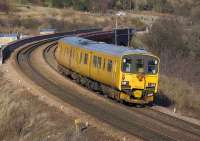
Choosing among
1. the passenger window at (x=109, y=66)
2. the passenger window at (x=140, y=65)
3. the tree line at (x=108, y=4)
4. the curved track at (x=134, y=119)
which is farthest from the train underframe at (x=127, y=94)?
the tree line at (x=108, y=4)

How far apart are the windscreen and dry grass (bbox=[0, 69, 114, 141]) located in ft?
12.8

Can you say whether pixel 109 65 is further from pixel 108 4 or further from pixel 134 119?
pixel 108 4

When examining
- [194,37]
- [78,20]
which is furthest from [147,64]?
[78,20]

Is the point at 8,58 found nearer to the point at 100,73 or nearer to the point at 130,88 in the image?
the point at 100,73

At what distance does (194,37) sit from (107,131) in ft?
140

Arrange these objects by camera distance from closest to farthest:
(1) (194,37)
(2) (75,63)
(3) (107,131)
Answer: (3) (107,131) < (2) (75,63) < (1) (194,37)

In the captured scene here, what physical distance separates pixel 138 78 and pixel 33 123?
18.2ft

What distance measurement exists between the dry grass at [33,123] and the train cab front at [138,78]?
11.8ft

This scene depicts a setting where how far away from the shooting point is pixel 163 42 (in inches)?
2512

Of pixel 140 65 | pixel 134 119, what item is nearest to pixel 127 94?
pixel 140 65

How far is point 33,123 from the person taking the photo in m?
21.7

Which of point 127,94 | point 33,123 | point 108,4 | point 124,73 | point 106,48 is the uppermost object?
point 106,48

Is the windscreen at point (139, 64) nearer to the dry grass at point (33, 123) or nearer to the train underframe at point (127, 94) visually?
the train underframe at point (127, 94)

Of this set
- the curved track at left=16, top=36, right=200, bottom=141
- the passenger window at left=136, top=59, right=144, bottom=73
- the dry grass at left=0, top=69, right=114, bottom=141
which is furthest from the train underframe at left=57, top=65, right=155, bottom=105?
the dry grass at left=0, top=69, right=114, bottom=141
